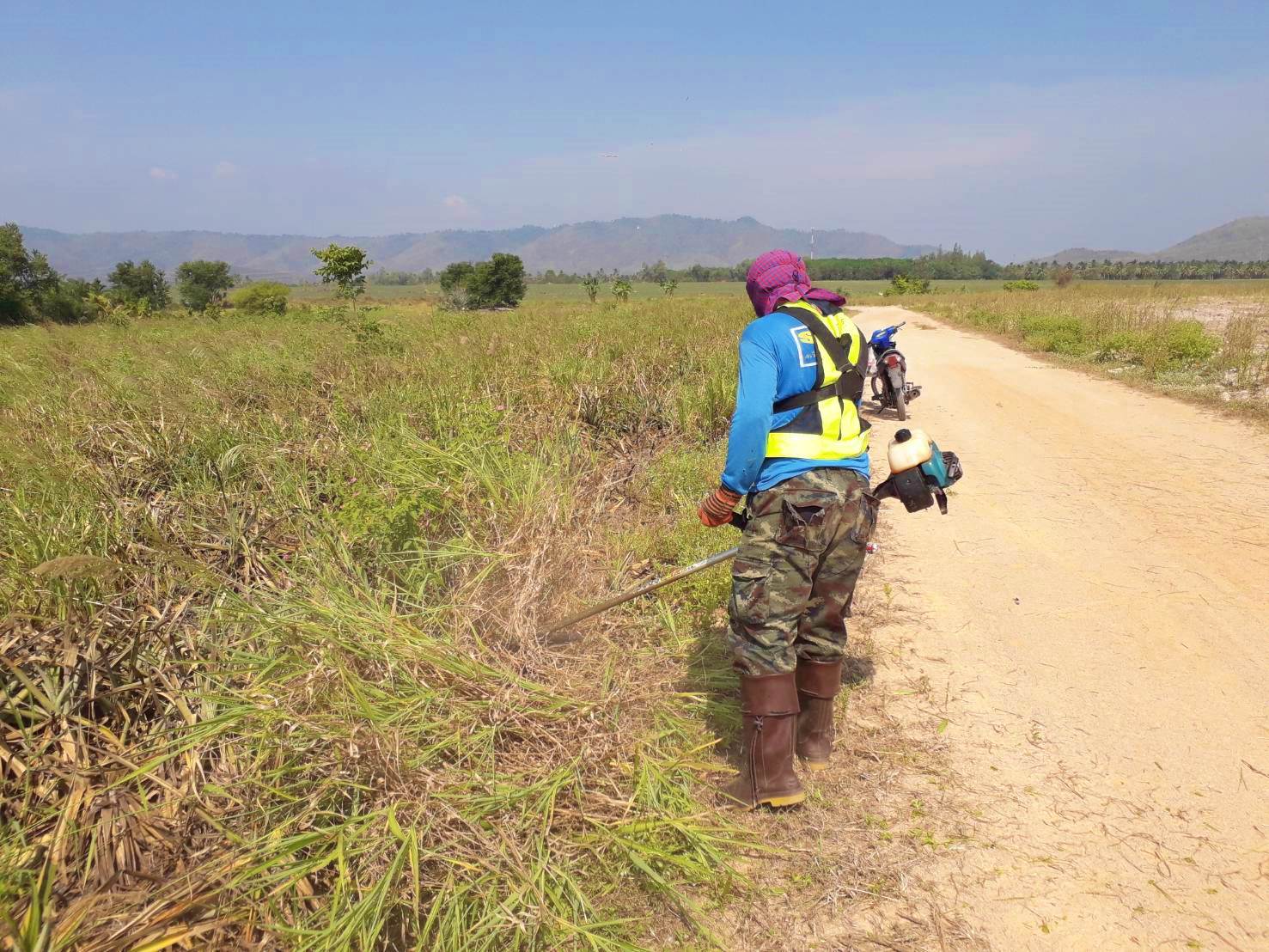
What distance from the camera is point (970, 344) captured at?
50.6 feet

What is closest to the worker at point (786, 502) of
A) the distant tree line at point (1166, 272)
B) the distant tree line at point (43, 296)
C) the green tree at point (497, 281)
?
the distant tree line at point (43, 296)

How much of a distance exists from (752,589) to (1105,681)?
6.20ft

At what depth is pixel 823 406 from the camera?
8.07 ft

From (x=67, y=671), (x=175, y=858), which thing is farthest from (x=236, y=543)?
(x=175, y=858)

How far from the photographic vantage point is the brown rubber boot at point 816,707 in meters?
2.70

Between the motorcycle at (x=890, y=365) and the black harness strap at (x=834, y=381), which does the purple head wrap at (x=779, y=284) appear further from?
the motorcycle at (x=890, y=365)

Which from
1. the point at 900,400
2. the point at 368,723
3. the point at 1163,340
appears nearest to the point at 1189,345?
the point at 1163,340

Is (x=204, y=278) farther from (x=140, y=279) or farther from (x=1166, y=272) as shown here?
(x=1166, y=272)

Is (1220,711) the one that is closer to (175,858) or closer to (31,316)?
(175,858)

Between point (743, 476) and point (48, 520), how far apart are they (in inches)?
113

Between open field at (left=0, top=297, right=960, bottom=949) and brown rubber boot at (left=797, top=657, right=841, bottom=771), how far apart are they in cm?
12

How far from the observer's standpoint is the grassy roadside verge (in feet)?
25.9

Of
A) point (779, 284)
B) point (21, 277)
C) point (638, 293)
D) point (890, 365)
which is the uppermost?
point (638, 293)

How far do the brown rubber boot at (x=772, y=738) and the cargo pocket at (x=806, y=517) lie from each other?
0.52m
